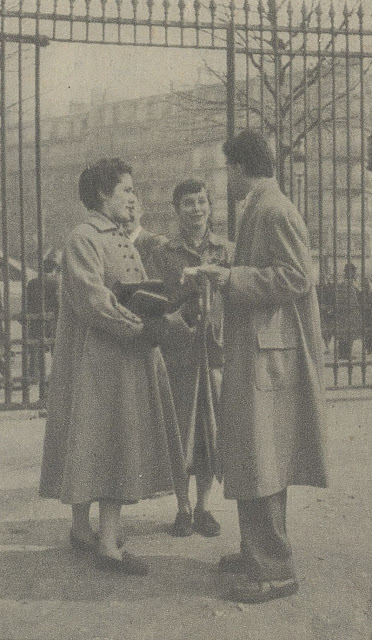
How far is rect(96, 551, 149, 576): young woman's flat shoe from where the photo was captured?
417 cm

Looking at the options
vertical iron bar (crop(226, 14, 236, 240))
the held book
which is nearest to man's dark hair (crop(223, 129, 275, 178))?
the held book

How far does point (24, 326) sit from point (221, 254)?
351cm

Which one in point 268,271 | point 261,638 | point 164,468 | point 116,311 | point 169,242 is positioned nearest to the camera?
point 261,638

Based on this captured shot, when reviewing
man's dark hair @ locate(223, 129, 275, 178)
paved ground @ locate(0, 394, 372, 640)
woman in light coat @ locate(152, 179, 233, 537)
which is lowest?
paved ground @ locate(0, 394, 372, 640)

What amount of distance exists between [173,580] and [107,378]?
969mm

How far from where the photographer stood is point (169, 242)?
5.10 m

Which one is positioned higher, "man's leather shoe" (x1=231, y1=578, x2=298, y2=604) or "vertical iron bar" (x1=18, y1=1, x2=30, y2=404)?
"vertical iron bar" (x1=18, y1=1, x2=30, y2=404)

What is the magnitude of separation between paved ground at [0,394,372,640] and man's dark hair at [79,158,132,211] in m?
1.76

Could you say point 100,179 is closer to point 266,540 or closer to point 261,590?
point 266,540

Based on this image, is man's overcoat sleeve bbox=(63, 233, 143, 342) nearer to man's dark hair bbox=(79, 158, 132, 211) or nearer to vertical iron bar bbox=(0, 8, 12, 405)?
man's dark hair bbox=(79, 158, 132, 211)

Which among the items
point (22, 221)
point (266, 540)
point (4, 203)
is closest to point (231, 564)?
point (266, 540)

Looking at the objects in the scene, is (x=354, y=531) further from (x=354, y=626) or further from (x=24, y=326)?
(x=24, y=326)

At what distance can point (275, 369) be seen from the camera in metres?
3.86

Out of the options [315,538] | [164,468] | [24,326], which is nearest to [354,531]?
[315,538]
